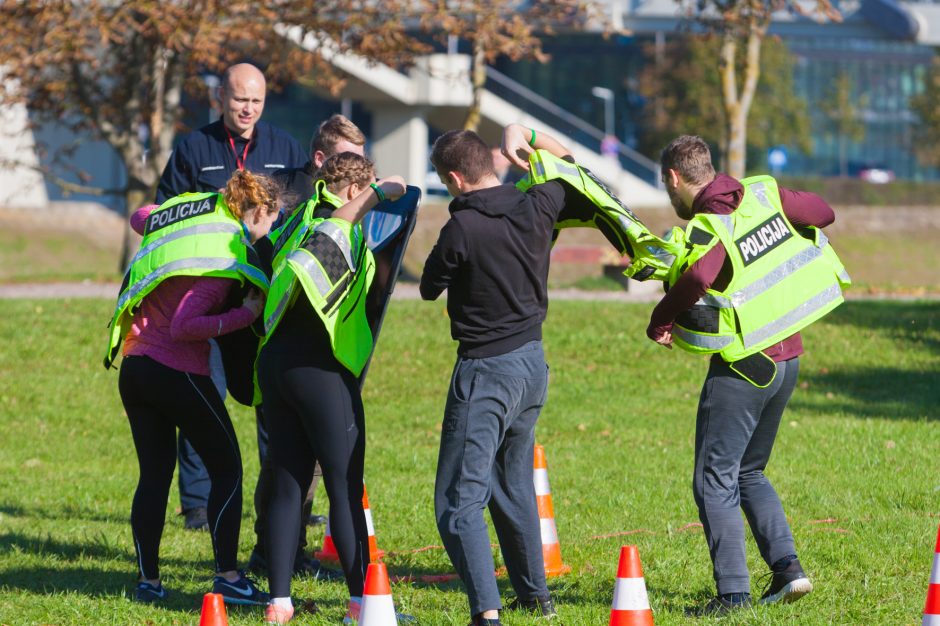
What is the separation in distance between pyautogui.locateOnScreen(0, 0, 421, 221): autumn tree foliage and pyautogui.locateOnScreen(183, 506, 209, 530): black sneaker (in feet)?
35.8

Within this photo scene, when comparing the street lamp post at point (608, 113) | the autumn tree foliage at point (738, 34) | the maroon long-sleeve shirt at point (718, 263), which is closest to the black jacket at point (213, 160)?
the maroon long-sleeve shirt at point (718, 263)

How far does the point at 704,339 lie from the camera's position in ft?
16.9

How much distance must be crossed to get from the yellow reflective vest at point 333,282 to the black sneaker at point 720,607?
1678mm

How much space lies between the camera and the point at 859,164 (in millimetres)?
70750

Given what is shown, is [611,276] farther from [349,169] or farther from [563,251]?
[349,169]

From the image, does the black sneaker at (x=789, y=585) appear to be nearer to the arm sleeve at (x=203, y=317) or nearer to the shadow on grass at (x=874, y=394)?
the arm sleeve at (x=203, y=317)

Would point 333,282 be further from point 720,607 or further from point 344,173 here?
point 720,607

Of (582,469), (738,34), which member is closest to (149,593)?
(582,469)

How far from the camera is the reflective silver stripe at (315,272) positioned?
496 centimetres

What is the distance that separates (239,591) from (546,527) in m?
1.51

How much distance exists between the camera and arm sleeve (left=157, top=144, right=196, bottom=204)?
6.66m

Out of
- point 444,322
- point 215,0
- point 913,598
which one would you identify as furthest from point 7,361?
point 913,598

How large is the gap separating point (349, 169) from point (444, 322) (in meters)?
9.37

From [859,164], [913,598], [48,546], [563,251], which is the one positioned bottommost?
[859,164]
